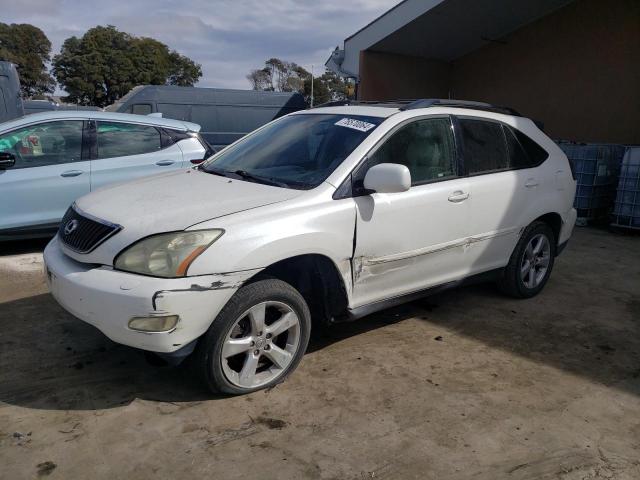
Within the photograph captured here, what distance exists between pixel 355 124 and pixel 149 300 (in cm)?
191

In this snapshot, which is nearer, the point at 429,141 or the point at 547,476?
the point at 547,476

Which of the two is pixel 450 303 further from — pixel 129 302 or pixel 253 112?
pixel 253 112

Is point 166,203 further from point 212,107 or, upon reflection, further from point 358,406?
point 212,107

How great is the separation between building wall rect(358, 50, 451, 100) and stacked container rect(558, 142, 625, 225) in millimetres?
5031

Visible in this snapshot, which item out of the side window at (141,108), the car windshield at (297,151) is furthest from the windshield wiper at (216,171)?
the side window at (141,108)

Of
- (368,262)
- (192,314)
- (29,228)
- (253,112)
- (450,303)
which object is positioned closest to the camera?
(192,314)

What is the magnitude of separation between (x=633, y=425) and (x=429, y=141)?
7.21 feet

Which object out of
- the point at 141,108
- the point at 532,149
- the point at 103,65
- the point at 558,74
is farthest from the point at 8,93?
the point at 103,65

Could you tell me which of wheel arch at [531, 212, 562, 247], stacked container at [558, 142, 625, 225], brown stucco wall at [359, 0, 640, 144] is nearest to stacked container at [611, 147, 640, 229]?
stacked container at [558, 142, 625, 225]

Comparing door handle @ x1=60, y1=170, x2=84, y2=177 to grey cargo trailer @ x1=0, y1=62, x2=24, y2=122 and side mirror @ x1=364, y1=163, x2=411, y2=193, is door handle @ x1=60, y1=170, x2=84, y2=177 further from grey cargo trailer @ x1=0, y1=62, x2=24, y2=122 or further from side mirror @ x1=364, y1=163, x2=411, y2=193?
side mirror @ x1=364, y1=163, x2=411, y2=193

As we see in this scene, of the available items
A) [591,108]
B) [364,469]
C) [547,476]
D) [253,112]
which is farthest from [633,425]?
[253,112]

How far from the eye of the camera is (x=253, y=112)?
495 inches

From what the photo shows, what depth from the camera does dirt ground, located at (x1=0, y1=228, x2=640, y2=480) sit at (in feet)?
8.32

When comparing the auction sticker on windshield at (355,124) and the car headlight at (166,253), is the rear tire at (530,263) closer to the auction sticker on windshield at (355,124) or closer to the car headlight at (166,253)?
the auction sticker on windshield at (355,124)
